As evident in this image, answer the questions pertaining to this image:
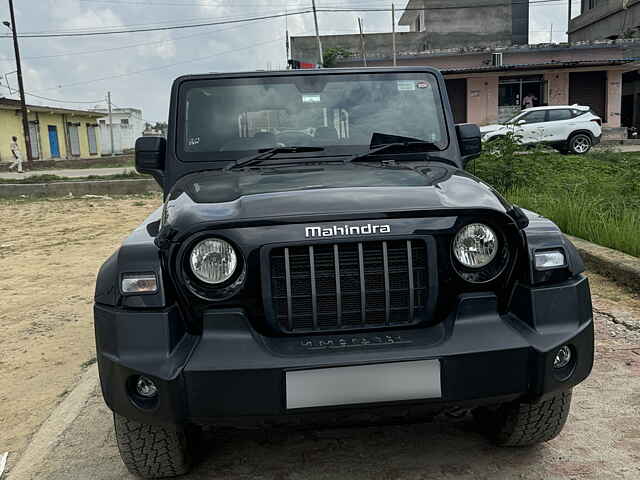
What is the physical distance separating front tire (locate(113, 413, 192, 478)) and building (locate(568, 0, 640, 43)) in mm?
35685

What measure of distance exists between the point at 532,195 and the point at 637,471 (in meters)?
6.04

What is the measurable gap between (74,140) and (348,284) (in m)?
45.5

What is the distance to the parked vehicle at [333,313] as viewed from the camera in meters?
2.22

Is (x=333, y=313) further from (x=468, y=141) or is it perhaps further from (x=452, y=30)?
(x=452, y=30)

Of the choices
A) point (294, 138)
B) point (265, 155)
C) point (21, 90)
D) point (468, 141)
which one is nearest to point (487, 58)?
point (21, 90)

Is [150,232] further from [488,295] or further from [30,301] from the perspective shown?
[30,301]

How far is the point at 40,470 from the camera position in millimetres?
2848

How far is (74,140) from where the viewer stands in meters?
44.2

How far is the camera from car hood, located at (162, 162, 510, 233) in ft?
7.73

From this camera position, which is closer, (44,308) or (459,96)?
(44,308)

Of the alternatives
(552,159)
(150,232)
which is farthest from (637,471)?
(552,159)

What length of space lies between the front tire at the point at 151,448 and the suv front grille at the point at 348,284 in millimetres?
667

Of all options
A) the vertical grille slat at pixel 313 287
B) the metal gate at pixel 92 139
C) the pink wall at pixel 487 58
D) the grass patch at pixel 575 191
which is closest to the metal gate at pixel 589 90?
the pink wall at pixel 487 58

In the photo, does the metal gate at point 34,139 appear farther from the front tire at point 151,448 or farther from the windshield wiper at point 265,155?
the front tire at point 151,448
